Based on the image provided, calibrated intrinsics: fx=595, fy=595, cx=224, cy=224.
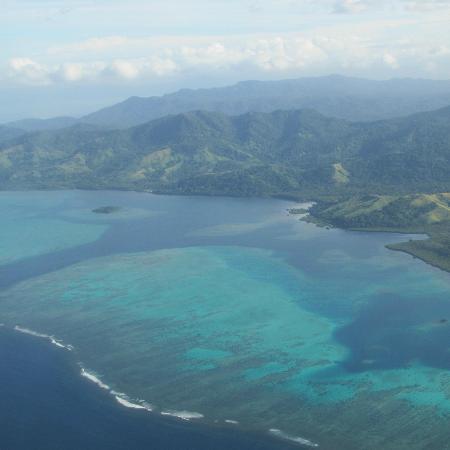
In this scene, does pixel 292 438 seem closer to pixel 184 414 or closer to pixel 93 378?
pixel 184 414

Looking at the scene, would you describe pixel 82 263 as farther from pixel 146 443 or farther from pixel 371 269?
pixel 146 443

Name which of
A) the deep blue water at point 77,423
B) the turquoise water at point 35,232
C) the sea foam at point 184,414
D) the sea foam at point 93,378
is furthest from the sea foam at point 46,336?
the turquoise water at point 35,232

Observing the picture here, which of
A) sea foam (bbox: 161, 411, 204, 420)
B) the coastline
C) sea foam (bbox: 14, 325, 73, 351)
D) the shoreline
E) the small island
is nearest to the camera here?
the shoreline

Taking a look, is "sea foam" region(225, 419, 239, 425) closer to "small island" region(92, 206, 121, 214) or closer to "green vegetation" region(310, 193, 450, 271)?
"green vegetation" region(310, 193, 450, 271)

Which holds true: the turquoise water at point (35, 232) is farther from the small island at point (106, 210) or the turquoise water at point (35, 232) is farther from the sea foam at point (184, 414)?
the sea foam at point (184, 414)

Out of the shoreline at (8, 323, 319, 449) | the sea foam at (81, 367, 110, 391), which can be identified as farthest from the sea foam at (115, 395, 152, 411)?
the sea foam at (81, 367, 110, 391)

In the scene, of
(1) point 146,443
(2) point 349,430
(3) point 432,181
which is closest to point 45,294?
(1) point 146,443

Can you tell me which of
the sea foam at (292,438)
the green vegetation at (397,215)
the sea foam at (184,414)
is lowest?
the sea foam at (292,438)
